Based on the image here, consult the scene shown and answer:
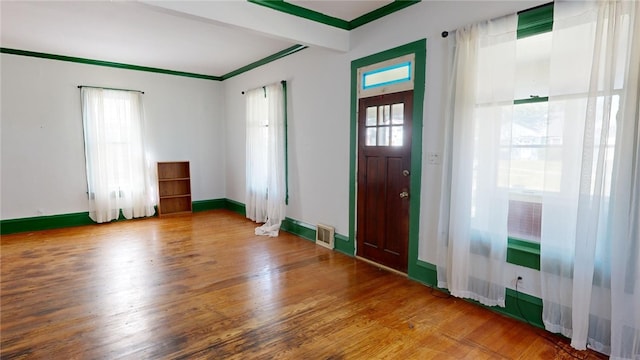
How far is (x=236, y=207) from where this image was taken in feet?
23.3

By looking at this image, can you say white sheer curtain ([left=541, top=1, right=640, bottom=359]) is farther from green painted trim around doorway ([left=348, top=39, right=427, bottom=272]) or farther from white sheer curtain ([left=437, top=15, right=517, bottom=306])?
green painted trim around doorway ([left=348, top=39, right=427, bottom=272])

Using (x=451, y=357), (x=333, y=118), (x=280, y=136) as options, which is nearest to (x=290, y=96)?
(x=280, y=136)

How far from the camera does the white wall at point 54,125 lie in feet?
17.3

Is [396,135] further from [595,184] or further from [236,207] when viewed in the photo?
[236,207]

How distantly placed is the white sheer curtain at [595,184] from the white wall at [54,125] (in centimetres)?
645

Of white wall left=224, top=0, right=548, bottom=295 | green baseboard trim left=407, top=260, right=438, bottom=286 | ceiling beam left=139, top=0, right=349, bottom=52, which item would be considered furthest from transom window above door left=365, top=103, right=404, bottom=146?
green baseboard trim left=407, top=260, right=438, bottom=286

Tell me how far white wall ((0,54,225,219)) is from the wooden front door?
450cm

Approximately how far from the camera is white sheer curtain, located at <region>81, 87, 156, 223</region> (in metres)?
5.84

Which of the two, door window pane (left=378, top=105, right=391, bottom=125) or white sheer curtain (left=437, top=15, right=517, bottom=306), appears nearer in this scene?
white sheer curtain (left=437, top=15, right=517, bottom=306)

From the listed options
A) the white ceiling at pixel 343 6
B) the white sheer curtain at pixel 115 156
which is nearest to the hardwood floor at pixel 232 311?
the white sheer curtain at pixel 115 156

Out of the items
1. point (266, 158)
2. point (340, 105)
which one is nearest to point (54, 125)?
point (266, 158)

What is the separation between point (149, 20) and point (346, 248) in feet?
12.1

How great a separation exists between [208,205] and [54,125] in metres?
3.05

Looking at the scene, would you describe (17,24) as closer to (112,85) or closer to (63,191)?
(112,85)
